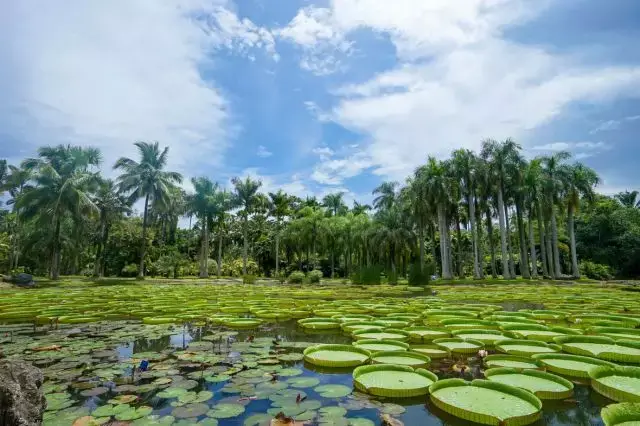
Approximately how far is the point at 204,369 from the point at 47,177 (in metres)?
30.5

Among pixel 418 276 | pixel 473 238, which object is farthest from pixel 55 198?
pixel 473 238

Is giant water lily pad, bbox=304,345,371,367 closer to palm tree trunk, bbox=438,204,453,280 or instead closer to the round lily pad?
the round lily pad

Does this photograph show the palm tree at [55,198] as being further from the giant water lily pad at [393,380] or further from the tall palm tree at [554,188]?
the tall palm tree at [554,188]

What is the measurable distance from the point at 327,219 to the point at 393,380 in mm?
43477

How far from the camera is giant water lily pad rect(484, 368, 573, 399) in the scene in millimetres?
3613

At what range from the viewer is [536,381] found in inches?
155

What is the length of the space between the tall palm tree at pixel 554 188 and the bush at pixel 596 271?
32.2ft

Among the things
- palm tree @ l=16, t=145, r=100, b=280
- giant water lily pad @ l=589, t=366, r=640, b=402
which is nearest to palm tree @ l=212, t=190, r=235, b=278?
palm tree @ l=16, t=145, r=100, b=280

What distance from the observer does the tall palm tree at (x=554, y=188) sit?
36125 millimetres

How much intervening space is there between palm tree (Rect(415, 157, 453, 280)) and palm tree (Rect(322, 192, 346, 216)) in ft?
82.2

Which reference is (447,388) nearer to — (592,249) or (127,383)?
(127,383)

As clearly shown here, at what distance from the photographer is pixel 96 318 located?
8.54 m

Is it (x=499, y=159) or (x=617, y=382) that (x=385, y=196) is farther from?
(x=617, y=382)

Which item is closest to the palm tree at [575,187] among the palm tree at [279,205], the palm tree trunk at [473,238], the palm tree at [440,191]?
the palm tree trunk at [473,238]
